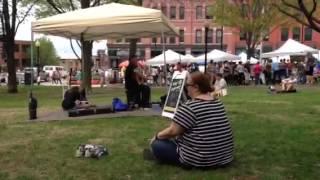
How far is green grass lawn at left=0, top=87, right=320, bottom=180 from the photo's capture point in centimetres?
670

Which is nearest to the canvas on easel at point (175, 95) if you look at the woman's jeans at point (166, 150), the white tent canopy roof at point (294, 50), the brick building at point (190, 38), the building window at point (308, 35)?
the woman's jeans at point (166, 150)

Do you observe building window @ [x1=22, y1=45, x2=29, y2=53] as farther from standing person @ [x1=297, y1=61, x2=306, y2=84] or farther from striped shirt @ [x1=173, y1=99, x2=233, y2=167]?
striped shirt @ [x1=173, y1=99, x2=233, y2=167]

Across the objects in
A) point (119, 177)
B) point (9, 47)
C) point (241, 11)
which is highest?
point (241, 11)

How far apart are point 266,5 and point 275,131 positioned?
39.2 metres

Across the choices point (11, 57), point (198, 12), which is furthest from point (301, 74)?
point (198, 12)

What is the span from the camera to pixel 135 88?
1493 cm

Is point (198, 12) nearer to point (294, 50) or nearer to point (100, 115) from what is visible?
point (294, 50)

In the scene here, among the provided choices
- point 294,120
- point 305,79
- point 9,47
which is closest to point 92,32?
point 294,120

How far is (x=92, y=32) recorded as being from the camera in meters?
17.7

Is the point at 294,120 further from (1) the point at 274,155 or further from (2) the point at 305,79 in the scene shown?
(2) the point at 305,79

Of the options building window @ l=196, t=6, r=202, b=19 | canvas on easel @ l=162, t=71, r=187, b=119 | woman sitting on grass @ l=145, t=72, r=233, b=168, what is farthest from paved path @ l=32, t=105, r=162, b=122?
building window @ l=196, t=6, r=202, b=19

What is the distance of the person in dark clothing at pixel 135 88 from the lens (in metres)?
14.9

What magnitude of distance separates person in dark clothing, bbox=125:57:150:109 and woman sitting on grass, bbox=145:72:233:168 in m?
8.23

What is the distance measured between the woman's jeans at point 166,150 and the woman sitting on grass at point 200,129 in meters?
0.11
